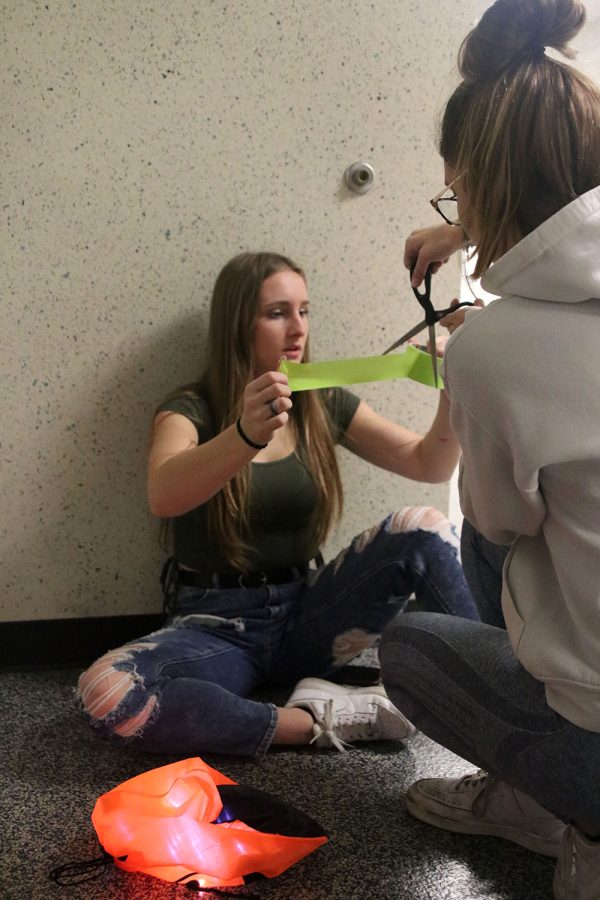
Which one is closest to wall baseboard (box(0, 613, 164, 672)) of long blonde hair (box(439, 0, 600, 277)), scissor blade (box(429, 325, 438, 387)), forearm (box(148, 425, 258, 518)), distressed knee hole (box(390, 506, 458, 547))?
forearm (box(148, 425, 258, 518))

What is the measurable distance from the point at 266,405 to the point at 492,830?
0.65 m

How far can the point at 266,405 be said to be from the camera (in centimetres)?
119

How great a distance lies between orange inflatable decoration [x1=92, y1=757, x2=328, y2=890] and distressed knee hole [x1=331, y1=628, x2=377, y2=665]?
0.45 m

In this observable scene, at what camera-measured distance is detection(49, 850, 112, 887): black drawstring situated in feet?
3.31

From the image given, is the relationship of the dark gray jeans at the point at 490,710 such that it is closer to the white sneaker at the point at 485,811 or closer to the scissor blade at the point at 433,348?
the white sneaker at the point at 485,811

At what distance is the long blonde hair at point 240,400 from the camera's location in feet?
4.95

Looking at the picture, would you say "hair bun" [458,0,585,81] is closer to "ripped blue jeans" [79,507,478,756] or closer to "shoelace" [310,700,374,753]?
"ripped blue jeans" [79,507,478,756]

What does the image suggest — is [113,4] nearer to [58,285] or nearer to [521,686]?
[58,285]

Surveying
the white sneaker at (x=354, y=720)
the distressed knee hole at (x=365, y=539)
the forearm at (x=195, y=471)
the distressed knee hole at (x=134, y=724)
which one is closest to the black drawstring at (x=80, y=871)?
the distressed knee hole at (x=134, y=724)

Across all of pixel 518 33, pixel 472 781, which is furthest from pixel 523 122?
pixel 472 781

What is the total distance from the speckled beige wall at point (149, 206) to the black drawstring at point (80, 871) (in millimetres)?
716

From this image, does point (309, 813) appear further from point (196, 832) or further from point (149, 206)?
point (149, 206)

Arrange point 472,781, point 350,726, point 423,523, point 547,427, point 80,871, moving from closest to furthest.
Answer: point 547,427 → point 80,871 → point 472,781 → point 350,726 → point 423,523

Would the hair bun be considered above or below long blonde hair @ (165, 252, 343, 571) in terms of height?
above
